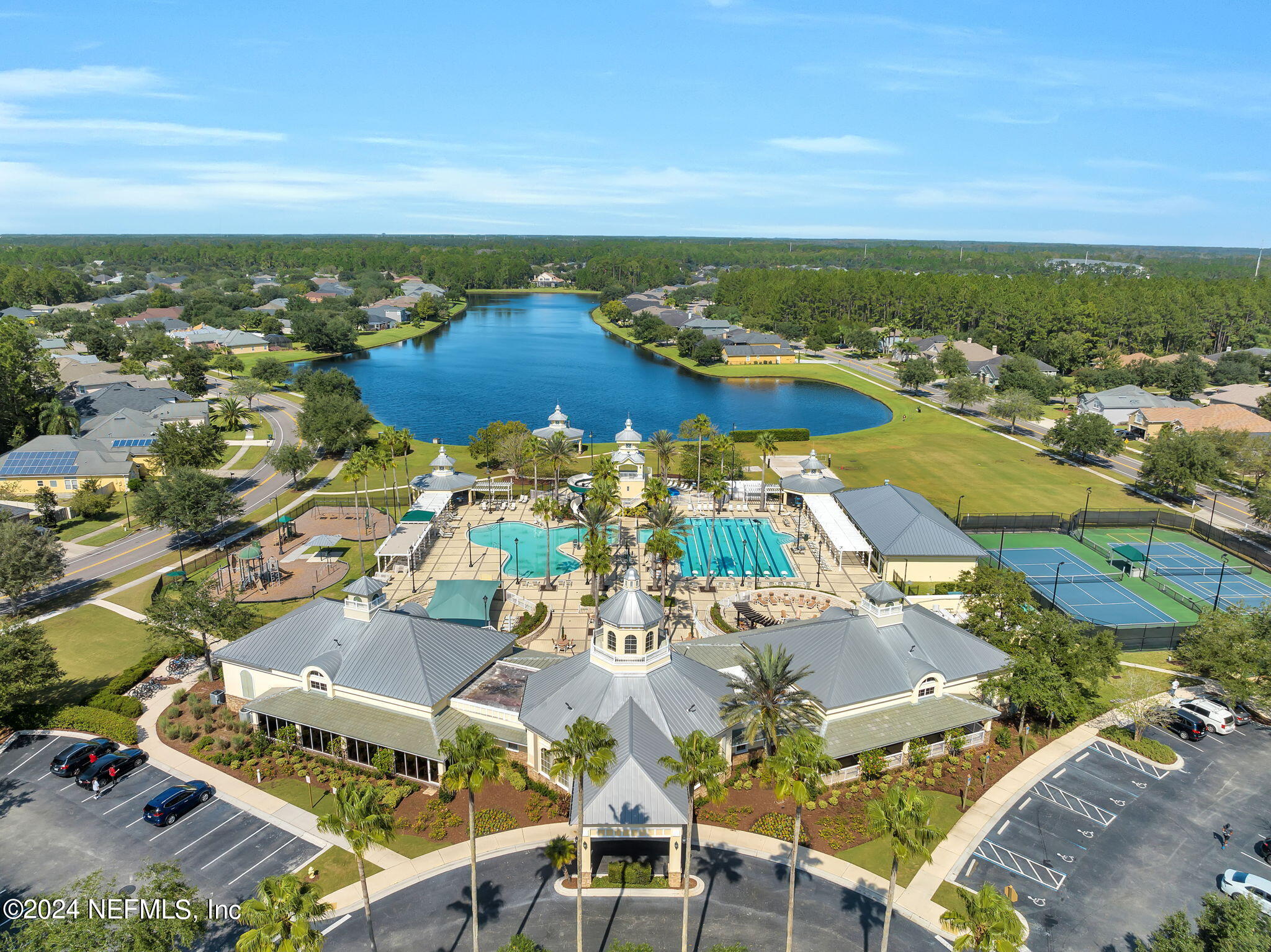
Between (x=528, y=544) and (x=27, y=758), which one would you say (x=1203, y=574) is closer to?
(x=528, y=544)

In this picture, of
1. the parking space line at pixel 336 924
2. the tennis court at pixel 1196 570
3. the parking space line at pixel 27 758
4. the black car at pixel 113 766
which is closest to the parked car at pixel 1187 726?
the tennis court at pixel 1196 570

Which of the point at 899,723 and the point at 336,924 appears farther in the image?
the point at 899,723

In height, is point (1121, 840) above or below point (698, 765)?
below

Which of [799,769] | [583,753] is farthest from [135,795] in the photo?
[799,769]

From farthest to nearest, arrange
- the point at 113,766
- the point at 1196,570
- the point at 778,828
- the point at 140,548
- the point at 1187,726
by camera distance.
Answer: the point at 140,548 < the point at 1196,570 < the point at 1187,726 < the point at 113,766 < the point at 778,828

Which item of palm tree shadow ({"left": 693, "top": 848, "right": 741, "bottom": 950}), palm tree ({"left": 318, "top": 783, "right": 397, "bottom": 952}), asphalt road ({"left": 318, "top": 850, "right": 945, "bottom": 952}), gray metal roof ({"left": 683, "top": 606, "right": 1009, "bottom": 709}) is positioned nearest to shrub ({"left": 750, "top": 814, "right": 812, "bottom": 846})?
palm tree shadow ({"left": 693, "top": 848, "right": 741, "bottom": 950})

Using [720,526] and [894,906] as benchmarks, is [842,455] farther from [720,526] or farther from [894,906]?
[894,906]
